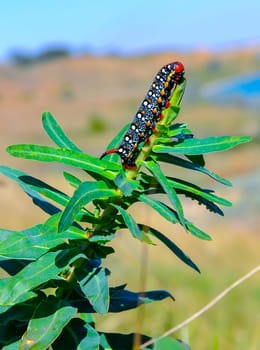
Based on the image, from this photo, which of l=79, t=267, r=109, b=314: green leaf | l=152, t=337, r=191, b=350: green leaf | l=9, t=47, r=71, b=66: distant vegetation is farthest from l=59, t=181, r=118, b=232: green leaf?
l=9, t=47, r=71, b=66: distant vegetation

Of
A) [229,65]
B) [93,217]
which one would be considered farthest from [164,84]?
[229,65]

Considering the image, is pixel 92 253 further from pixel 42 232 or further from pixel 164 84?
pixel 164 84

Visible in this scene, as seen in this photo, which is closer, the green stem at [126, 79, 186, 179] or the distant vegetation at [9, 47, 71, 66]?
the green stem at [126, 79, 186, 179]

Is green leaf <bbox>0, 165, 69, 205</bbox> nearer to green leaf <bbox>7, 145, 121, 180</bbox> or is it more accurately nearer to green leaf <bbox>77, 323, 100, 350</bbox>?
green leaf <bbox>7, 145, 121, 180</bbox>

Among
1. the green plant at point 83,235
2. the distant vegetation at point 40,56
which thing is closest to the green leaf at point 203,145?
the green plant at point 83,235

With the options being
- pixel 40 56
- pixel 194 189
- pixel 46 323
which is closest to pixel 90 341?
pixel 46 323

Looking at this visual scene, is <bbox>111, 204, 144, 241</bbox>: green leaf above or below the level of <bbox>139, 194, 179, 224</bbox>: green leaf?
below

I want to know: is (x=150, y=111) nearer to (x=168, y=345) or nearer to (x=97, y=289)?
(x=97, y=289)
